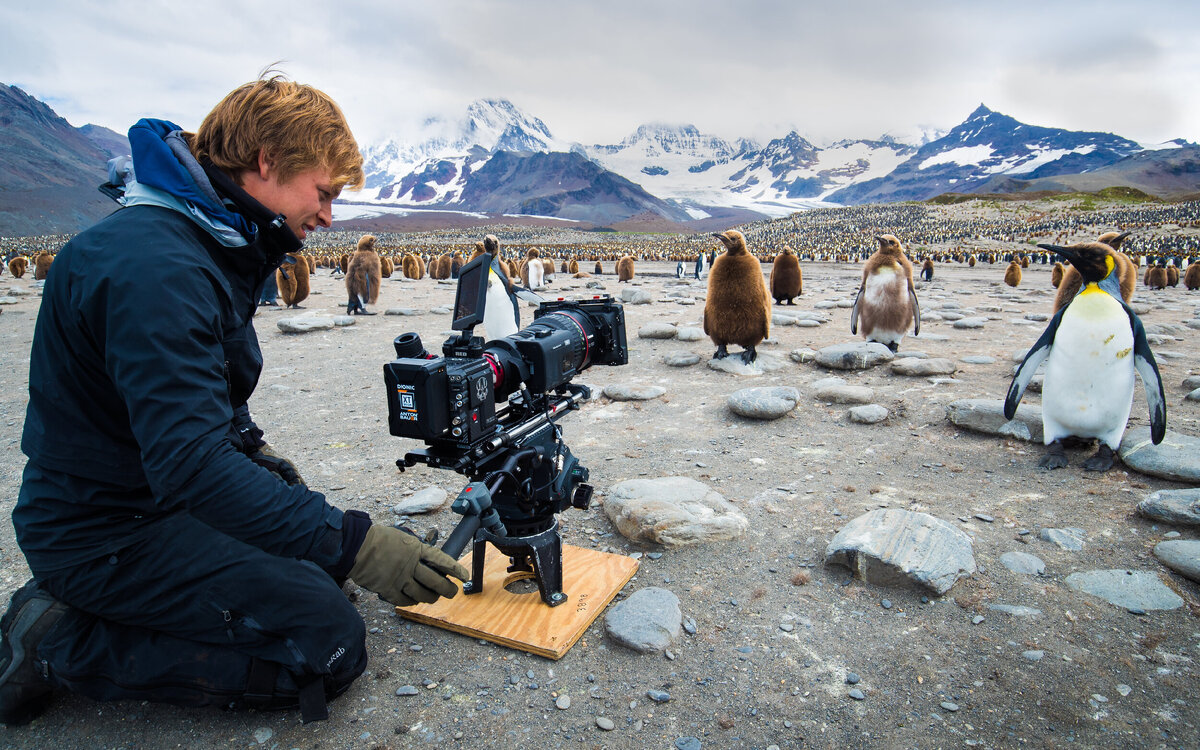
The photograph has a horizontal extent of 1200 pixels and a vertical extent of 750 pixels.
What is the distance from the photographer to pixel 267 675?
69.4 inches

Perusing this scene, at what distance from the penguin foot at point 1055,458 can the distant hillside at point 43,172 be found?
7506 centimetres

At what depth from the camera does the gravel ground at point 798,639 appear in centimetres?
176

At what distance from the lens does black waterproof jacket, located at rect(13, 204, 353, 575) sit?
4.21 feet

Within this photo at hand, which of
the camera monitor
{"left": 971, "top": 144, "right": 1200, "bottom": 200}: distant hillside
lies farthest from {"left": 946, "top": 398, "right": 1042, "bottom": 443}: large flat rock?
{"left": 971, "top": 144, "right": 1200, "bottom": 200}: distant hillside

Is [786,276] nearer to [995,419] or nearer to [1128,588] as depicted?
[995,419]

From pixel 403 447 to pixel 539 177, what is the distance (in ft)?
561

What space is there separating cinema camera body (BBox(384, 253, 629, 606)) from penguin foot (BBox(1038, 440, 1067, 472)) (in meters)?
2.68

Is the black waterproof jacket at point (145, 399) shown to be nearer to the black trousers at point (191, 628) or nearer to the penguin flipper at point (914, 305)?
the black trousers at point (191, 628)

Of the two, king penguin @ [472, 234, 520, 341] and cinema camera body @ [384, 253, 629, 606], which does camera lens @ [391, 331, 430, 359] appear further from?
king penguin @ [472, 234, 520, 341]

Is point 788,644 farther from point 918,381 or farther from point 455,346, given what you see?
point 918,381

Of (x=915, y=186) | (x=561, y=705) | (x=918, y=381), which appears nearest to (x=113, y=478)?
(x=561, y=705)

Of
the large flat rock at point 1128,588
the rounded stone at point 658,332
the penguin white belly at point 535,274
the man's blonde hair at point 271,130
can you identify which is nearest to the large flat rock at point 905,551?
the large flat rock at point 1128,588

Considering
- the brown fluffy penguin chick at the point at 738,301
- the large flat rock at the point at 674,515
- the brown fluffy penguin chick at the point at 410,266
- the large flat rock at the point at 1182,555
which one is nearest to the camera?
the large flat rock at the point at 1182,555

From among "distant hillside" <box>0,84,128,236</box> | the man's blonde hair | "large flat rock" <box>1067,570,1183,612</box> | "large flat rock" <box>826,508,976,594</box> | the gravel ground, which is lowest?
the gravel ground
